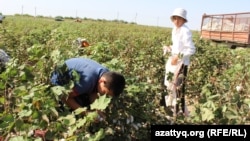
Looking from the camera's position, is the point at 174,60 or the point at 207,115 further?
the point at 174,60

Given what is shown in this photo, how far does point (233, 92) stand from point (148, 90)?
76 cm

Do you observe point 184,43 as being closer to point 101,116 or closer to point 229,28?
point 101,116

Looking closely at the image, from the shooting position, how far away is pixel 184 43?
4777 mm

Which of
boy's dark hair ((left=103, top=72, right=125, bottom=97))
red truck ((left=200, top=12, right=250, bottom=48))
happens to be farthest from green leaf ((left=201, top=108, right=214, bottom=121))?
red truck ((left=200, top=12, right=250, bottom=48))

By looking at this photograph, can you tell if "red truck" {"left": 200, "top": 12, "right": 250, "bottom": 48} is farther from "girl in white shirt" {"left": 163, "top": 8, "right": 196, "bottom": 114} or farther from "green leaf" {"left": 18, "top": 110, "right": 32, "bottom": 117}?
"green leaf" {"left": 18, "top": 110, "right": 32, "bottom": 117}

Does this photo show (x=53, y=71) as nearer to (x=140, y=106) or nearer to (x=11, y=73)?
(x=11, y=73)

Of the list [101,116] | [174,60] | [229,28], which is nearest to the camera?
[101,116]

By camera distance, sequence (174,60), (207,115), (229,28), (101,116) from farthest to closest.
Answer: (229,28)
(174,60)
(101,116)
(207,115)

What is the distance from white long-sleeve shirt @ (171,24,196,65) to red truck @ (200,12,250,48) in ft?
27.1

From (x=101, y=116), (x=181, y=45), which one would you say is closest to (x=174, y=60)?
(x=181, y=45)

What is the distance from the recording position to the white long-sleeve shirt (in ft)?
15.6

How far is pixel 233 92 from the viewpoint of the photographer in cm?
300

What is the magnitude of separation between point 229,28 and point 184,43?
395 inches

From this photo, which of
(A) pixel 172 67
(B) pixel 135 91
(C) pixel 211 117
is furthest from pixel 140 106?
(A) pixel 172 67
